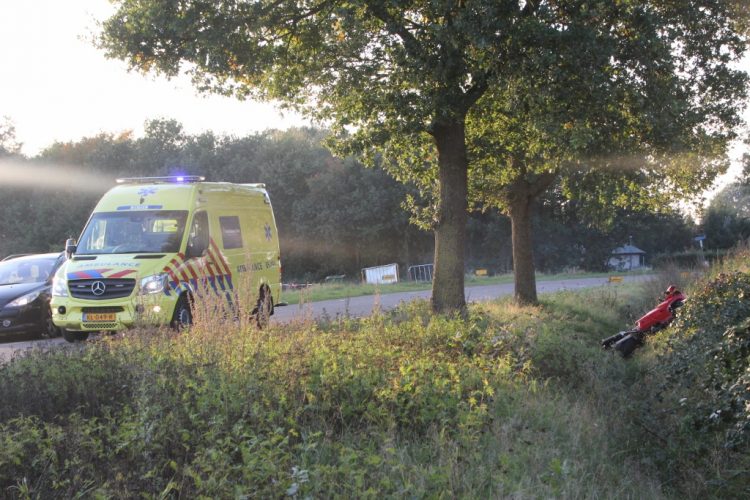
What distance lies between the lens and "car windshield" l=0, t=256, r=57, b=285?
543 inches

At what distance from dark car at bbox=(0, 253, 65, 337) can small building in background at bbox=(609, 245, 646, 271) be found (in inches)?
1819

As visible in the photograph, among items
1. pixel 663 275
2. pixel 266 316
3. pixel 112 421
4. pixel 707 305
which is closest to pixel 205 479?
pixel 112 421

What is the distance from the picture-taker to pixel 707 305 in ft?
28.1

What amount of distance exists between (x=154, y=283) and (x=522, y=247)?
10.5m

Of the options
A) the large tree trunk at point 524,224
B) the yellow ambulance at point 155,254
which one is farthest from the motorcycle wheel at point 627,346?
the large tree trunk at point 524,224

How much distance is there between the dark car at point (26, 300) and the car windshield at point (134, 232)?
1.73 meters

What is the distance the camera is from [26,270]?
46.3 feet

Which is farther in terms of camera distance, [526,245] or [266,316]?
[526,245]

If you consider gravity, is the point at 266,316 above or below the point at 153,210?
below

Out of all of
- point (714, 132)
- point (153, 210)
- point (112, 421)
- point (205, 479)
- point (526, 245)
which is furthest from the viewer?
point (526, 245)

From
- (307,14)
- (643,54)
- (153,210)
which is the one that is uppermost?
(307,14)

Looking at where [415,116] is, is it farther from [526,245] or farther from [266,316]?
[526,245]

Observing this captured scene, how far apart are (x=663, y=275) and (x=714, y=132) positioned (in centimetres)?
522

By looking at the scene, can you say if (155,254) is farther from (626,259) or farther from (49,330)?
(626,259)
